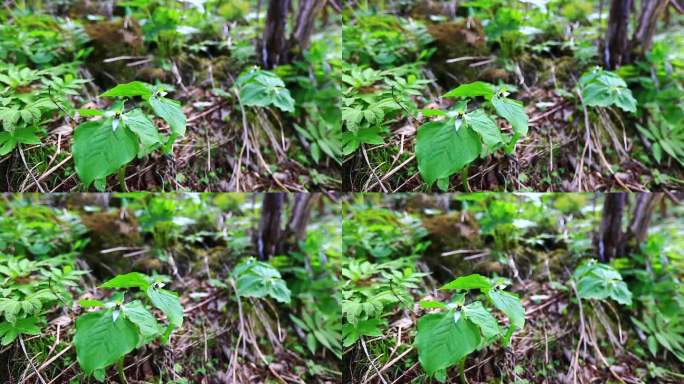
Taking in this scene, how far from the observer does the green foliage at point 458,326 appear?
1.70 meters

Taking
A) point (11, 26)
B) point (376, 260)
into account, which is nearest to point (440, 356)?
point (376, 260)

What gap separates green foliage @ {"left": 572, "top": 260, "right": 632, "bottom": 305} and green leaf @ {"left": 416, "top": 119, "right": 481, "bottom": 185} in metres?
0.60

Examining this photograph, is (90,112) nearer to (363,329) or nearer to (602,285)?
(363,329)

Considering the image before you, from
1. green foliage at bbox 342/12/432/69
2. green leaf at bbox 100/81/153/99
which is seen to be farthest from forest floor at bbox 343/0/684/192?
green leaf at bbox 100/81/153/99

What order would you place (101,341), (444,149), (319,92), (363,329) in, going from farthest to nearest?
1. (319,92)
2. (363,329)
3. (444,149)
4. (101,341)

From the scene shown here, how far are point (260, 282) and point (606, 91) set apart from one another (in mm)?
1286

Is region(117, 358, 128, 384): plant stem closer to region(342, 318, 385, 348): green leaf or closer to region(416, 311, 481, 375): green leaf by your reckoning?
region(342, 318, 385, 348): green leaf

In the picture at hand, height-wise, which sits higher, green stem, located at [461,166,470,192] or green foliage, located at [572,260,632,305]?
A: green stem, located at [461,166,470,192]

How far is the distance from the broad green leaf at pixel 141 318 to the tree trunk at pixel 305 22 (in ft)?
3.29

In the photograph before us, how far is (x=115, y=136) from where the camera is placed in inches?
68.2

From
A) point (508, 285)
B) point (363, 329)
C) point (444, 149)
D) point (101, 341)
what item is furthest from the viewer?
point (508, 285)

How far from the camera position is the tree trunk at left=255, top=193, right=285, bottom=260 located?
2.10 metres

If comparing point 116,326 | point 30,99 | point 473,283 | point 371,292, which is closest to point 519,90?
point 473,283

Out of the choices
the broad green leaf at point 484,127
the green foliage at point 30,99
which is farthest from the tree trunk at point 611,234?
the green foliage at point 30,99
